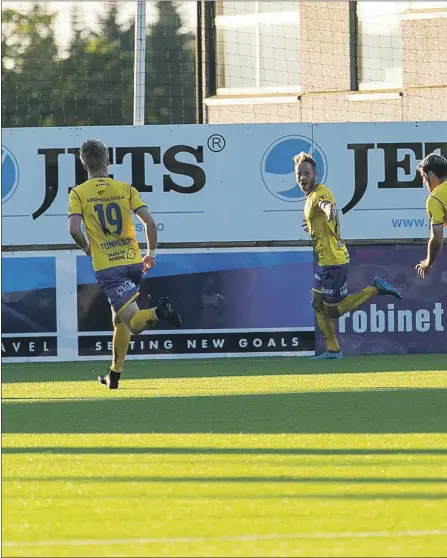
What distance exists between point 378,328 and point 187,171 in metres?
2.56

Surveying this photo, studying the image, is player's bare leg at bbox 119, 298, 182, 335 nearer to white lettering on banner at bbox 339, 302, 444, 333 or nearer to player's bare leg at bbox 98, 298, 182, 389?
player's bare leg at bbox 98, 298, 182, 389

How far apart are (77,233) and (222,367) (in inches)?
134

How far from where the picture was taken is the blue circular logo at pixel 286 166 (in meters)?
15.9

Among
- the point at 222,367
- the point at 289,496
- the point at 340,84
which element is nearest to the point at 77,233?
the point at 222,367

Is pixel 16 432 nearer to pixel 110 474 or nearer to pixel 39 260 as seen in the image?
pixel 110 474

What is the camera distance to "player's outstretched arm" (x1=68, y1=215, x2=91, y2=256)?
1155 centimetres

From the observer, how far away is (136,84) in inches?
785

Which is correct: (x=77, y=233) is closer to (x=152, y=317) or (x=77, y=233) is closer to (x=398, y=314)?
(x=152, y=317)

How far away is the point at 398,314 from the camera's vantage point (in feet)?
52.0

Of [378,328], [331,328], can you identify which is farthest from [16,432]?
[378,328]

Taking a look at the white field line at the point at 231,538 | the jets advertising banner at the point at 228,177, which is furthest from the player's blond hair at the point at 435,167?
the white field line at the point at 231,538

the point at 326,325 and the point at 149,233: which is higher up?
the point at 149,233

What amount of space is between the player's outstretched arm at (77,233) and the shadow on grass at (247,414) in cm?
130

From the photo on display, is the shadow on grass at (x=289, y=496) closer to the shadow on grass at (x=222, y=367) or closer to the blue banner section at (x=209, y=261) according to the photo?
the shadow on grass at (x=222, y=367)
